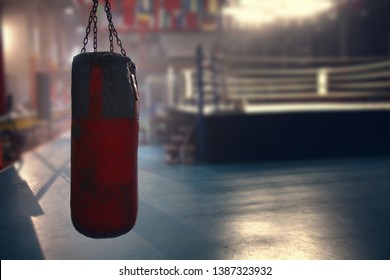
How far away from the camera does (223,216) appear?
9.99ft

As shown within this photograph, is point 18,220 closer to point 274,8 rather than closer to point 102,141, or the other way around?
point 102,141

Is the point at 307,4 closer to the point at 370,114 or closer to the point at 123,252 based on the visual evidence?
the point at 370,114

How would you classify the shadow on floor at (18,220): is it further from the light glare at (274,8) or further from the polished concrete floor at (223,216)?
the light glare at (274,8)

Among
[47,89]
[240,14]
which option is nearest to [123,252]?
[240,14]

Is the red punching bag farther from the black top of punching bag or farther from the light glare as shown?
the light glare

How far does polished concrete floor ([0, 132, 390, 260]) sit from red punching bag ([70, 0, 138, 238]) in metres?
0.24

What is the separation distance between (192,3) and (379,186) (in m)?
7.54

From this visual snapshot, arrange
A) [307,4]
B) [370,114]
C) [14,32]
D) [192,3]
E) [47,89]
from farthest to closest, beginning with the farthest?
[14,32], [47,89], [192,3], [307,4], [370,114]

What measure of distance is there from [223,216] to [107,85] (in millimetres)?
1500

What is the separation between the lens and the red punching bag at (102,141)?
214cm

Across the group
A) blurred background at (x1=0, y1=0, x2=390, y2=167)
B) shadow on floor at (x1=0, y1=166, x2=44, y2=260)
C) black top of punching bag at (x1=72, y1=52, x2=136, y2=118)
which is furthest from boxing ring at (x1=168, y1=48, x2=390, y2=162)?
black top of punching bag at (x1=72, y1=52, x2=136, y2=118)

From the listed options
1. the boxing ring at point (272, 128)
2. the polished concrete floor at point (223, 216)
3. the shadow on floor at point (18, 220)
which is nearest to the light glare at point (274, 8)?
the boxing ring at point (272, 128)

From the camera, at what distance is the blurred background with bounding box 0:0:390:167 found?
6.35 meters
